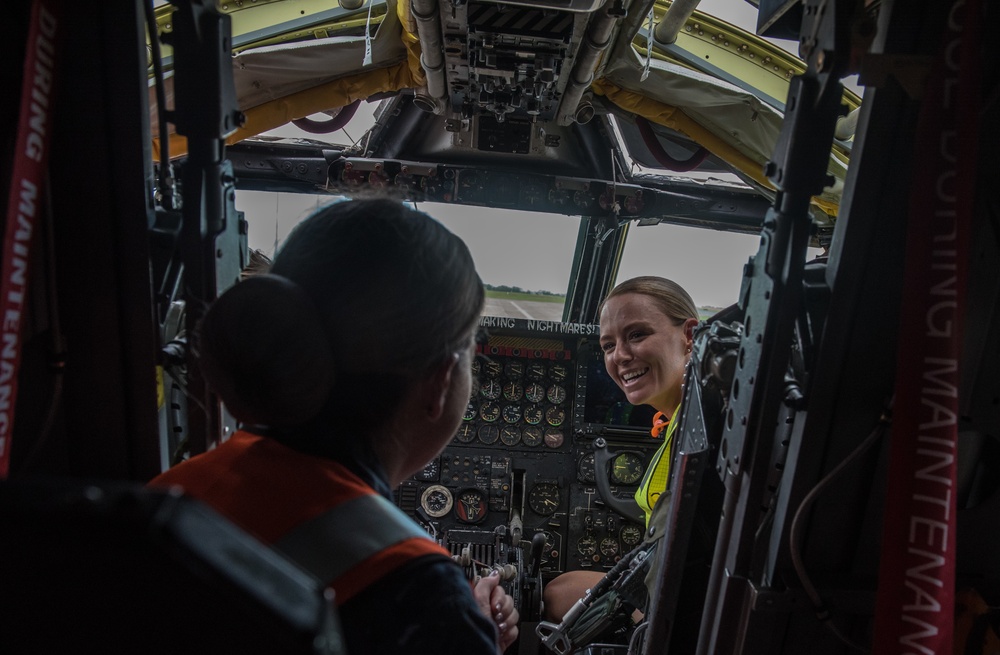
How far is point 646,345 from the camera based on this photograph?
9.20ft

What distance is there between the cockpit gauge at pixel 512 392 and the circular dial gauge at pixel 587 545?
41.3 inches

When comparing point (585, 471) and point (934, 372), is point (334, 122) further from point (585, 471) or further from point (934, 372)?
point (934, 372)

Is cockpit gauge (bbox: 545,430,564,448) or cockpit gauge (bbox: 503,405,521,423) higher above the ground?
cockpit gauge (bbox: 503,405,521,423)

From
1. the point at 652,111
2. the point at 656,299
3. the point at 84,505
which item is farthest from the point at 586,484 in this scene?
the point at 84,505

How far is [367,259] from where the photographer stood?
857 millimetres

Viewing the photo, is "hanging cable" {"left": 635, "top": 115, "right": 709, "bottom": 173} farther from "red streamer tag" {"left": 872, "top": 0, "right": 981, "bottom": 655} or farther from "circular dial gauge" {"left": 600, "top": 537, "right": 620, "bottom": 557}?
"red streamer tag" {"left": 872, "top": 0, "right": 981, "bottom": 655}

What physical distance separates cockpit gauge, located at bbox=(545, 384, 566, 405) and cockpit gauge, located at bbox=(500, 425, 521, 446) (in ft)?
1.08

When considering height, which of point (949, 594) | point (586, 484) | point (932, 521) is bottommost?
point (586, 484)

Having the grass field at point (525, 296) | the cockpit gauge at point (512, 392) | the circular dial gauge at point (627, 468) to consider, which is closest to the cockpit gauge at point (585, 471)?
the circular dial gauge at point (627, 468)

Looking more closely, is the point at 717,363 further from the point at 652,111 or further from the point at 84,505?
the point at 652,111

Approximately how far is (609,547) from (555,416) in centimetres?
96

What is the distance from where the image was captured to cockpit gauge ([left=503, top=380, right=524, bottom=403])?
15.4ft

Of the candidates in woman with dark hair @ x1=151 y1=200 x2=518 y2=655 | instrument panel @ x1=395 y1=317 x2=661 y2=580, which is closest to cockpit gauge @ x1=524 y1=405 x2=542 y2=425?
instrument panel @ x1=395 y1=317 x2=661 y2=580

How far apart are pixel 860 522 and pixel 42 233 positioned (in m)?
1.62
